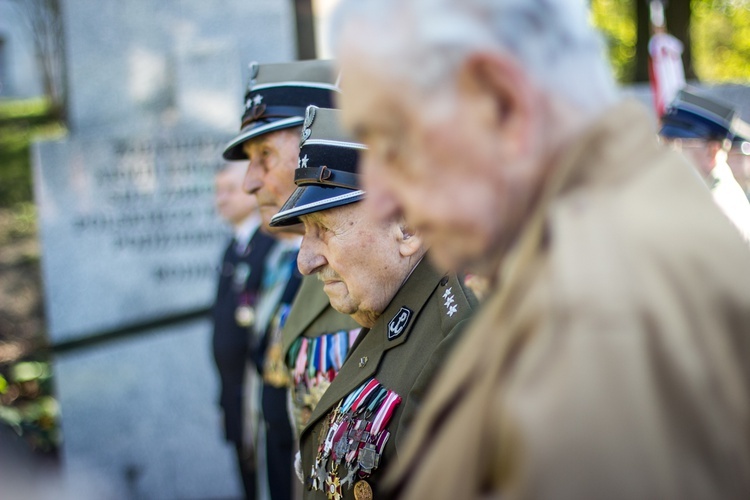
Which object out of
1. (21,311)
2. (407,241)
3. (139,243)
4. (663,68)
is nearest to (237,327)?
(139,243)

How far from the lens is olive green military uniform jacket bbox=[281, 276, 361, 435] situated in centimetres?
295

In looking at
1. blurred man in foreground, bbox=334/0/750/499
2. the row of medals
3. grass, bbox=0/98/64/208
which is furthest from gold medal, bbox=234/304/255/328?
grass, bbox=0/98/64/208

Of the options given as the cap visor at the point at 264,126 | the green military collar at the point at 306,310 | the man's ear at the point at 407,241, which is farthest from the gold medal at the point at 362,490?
the cap visor at the point at 264,126

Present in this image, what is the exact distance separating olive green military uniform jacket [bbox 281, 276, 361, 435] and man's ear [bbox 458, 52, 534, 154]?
Answer: 1.89 m

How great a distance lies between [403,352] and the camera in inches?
90.2

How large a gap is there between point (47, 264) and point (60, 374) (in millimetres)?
772

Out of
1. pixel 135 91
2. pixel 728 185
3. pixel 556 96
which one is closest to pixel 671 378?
pixel 556 96

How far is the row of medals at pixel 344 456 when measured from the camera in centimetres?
214

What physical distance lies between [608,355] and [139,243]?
563cm

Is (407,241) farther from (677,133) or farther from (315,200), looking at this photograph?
(677,133)

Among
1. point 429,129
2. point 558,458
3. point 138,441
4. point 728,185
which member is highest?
point 429,129

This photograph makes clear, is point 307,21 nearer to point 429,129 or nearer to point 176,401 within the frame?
point 176,401

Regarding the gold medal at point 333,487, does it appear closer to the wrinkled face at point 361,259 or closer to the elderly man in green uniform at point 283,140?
the wrinkled face at point 361,259

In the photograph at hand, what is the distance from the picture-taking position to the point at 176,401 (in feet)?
20.3
